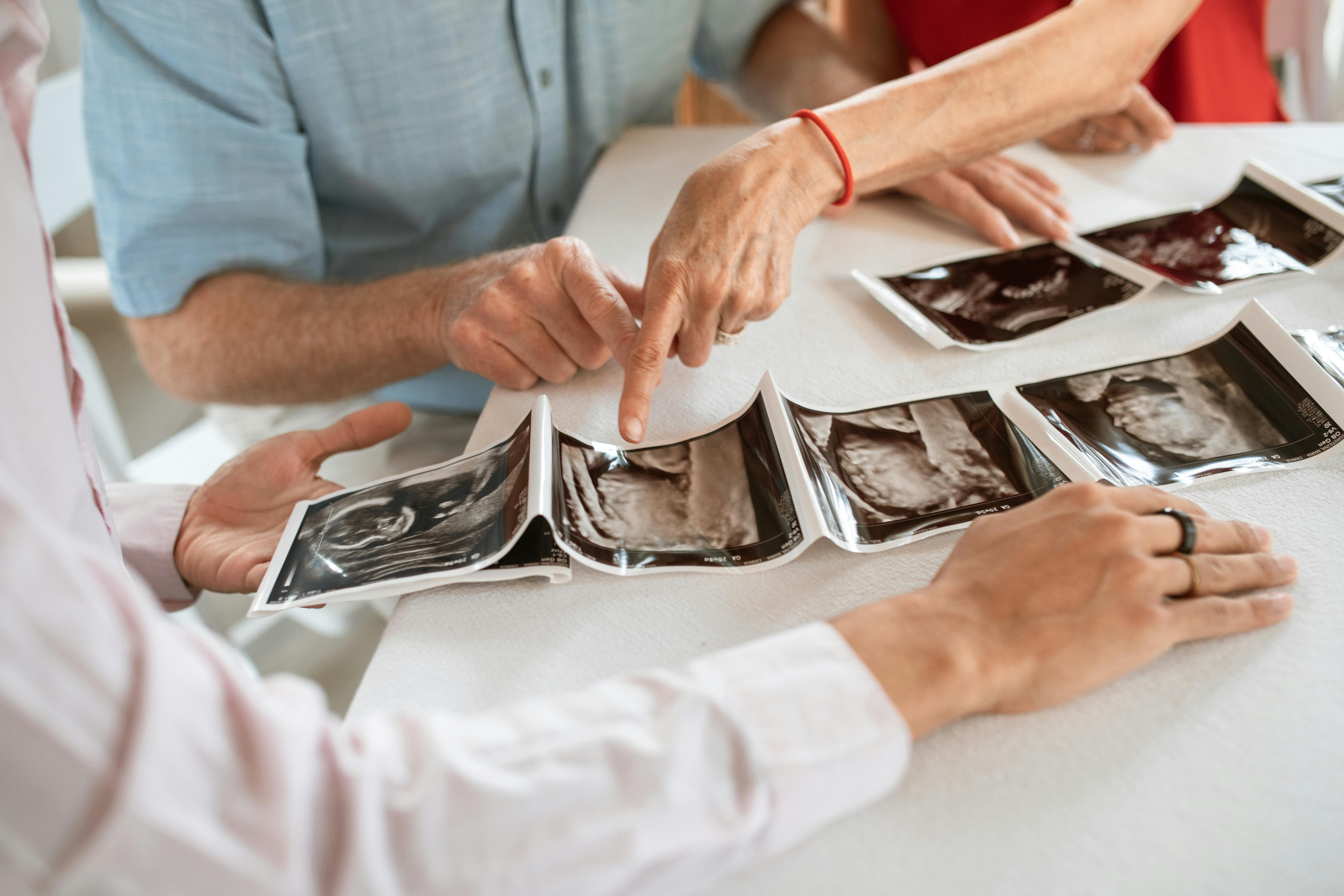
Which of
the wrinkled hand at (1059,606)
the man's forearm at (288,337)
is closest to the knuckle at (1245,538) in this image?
the wrinkled hand at (1059,606)

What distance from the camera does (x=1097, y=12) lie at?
1.11 metres

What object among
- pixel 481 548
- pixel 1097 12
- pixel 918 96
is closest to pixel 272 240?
pixel 481 548

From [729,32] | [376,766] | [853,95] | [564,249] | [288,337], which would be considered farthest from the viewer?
[729,32]

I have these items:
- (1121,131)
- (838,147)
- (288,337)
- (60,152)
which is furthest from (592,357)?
(60,152)

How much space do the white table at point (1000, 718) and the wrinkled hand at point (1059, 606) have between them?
3cm

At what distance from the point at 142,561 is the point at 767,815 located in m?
0.81

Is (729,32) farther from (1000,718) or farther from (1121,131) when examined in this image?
(1000,718)

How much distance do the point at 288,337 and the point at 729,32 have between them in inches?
41.2

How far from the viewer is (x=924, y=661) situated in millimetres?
562

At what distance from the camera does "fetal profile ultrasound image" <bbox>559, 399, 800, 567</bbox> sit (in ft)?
2.36

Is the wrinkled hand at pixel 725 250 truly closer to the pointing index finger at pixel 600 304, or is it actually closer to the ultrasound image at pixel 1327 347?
the pointing index finger at pixel 600 304

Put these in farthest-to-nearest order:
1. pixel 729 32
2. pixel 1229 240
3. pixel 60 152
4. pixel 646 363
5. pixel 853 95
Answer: pixel 729 32 < pixel 60 152 < pixel 853 95 < pixel 1229 240 < pixel 646 363

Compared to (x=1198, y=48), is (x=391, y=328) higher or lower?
lower

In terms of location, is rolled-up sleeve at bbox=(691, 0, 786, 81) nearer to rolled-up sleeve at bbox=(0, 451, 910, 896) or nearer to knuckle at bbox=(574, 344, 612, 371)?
knuckle at bbox=(574, 344, 612, 371)
